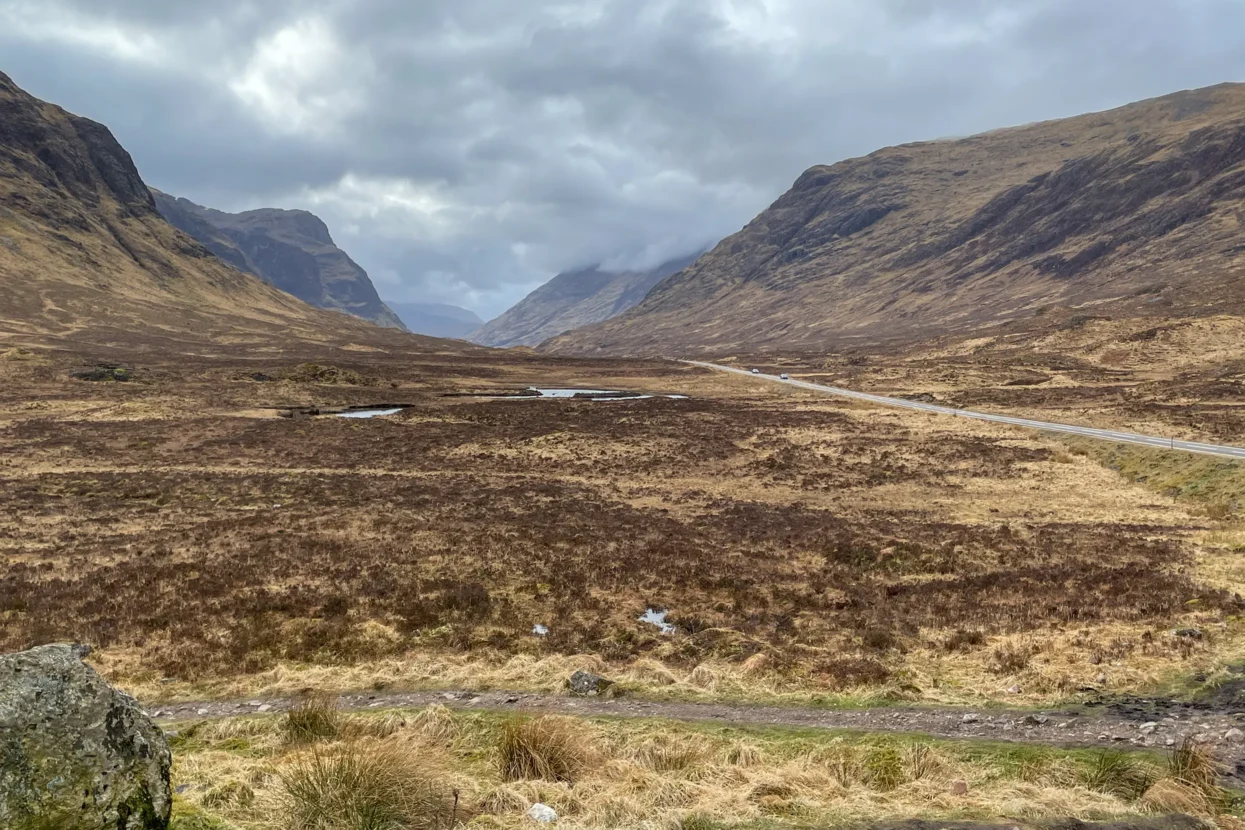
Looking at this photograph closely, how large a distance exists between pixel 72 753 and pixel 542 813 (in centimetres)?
426

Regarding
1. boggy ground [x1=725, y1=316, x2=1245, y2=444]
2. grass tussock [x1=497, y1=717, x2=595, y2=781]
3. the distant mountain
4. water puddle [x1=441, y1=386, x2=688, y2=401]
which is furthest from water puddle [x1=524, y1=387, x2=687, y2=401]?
the distant mountain

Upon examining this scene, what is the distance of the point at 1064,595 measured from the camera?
60.2 feet

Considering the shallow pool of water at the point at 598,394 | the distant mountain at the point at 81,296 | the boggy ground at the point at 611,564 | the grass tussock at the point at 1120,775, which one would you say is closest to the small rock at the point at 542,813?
the boggy ground at the point at 611,564

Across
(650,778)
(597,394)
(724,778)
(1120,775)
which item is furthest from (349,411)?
(1120,775)

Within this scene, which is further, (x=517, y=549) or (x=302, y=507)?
(x=302, y=507)

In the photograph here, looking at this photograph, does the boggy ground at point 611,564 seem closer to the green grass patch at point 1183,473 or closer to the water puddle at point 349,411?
the green grass patch at point 1183,473

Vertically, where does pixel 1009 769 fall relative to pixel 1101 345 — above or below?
below

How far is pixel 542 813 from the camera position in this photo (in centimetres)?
727

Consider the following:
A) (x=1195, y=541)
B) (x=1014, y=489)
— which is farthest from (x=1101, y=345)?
(x=1195, y=541)

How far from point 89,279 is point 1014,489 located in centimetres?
21037

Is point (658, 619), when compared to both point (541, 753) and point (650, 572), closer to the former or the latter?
point (650, 572)

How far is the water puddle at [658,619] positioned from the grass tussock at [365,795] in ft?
34.9

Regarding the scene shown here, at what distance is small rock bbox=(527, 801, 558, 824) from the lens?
7137 millimetres

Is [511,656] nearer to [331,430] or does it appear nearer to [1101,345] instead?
[331,430]
